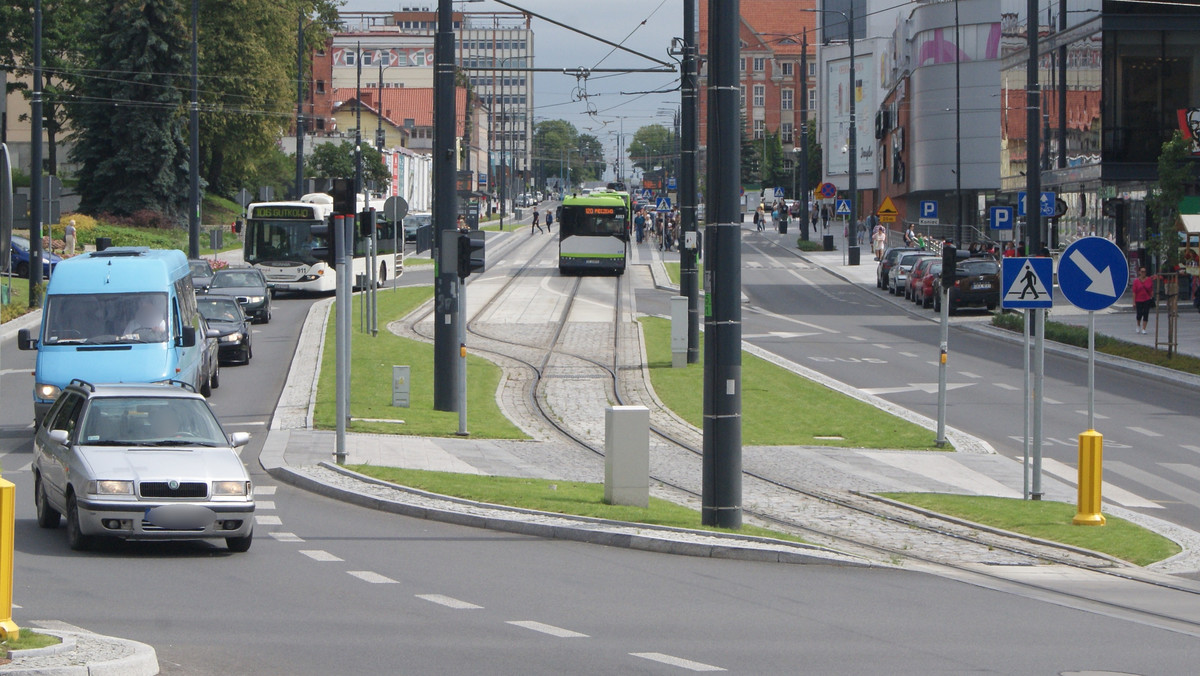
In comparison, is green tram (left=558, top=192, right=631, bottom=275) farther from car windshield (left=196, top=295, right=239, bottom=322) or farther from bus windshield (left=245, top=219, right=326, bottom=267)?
car windshield (left=196, top=295, right=239, bottom=322)

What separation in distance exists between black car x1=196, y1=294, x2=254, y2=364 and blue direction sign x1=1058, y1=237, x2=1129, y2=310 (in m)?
18.4

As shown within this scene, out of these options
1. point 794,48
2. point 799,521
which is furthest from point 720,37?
point 794,48

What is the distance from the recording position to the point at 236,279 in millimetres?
37812

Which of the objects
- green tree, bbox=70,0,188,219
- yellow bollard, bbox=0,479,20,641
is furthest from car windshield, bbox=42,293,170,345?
green tree, bbox=70,0,188,219

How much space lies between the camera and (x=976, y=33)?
78938mm

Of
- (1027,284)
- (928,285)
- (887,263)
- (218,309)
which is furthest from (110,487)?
(887,263)

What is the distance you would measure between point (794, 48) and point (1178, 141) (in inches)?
5448

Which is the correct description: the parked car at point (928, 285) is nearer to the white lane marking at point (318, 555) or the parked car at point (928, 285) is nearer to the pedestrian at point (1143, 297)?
the pedestrian at point (1143, 297)

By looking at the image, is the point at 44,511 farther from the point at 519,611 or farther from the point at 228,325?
the point at 228,325

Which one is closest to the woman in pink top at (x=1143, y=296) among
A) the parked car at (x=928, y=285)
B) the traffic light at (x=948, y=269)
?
the parked car at (x=928, y=285)

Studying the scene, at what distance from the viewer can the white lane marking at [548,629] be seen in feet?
29.5

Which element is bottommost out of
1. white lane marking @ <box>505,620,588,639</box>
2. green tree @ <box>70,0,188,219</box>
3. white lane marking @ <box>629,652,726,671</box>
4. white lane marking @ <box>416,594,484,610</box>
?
white lane marking @ <box>416,594,484,610</box>

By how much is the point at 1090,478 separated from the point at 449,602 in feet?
23.7

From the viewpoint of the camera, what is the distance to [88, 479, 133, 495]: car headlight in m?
11.6
